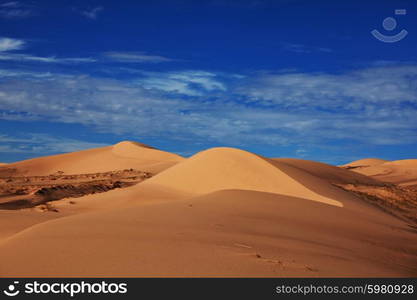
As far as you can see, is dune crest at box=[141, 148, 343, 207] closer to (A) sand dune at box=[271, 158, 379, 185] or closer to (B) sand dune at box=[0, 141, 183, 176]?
(A) sand dune at box=[271, 158, 379, 185]

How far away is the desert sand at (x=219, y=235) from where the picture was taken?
5496 mm

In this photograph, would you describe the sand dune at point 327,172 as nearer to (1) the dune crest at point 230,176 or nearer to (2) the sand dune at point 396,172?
(1) the dune crest at point 230,176

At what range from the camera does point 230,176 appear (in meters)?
19.1

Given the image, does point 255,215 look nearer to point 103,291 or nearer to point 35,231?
point 35,231

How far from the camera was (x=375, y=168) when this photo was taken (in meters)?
63.7

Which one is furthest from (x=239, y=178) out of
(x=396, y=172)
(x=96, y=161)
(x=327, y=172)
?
(x=396, y=172)

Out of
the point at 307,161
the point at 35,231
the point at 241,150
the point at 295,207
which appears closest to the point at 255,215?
the point at 295,207

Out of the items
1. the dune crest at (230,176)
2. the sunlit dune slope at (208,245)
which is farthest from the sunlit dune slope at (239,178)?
the sunlit dune slope at (208,245)

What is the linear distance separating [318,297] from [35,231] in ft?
16.2

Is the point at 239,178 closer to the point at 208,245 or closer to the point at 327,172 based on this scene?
the point at 208,245

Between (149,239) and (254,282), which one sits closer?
(254,282)

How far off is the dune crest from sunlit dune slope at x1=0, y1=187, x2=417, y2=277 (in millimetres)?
4838

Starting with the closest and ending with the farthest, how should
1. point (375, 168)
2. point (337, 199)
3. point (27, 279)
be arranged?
point (27, 279)
point (337, 199)
point (375, 168)

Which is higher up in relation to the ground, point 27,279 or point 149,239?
point 149,239
